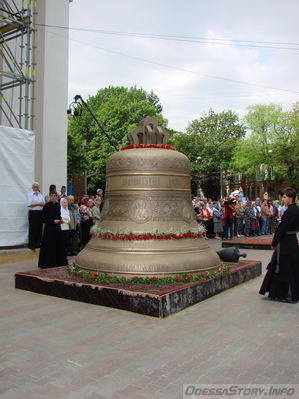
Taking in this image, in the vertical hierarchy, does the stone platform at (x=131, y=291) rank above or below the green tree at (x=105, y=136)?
below

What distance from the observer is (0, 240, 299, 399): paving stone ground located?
3.36 m

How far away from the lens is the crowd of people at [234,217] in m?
17.3

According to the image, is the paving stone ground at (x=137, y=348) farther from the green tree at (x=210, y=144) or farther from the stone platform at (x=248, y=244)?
the green tree at (x=210, y=144)

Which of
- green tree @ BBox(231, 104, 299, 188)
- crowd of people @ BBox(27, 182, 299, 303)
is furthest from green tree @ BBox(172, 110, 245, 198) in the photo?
crowd of people @ BBox(27, 182, 299, 303)

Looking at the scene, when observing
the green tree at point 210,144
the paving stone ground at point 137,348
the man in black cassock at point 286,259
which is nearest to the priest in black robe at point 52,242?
the paving stone ground at point 137,348

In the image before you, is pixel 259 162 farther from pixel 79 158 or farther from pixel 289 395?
pixel 289 395

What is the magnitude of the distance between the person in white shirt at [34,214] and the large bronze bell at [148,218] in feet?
Answer: 13.5

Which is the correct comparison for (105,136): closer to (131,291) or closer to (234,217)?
(234,217)

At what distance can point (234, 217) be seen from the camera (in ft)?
61.3

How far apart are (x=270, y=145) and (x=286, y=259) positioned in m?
41.5

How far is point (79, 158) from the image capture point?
36562 millimetres

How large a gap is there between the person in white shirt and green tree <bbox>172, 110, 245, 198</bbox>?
37.4 meters

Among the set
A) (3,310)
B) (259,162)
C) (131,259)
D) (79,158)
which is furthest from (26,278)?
(259,162)

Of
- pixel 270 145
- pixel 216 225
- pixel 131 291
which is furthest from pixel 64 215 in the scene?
pixel 270 145
